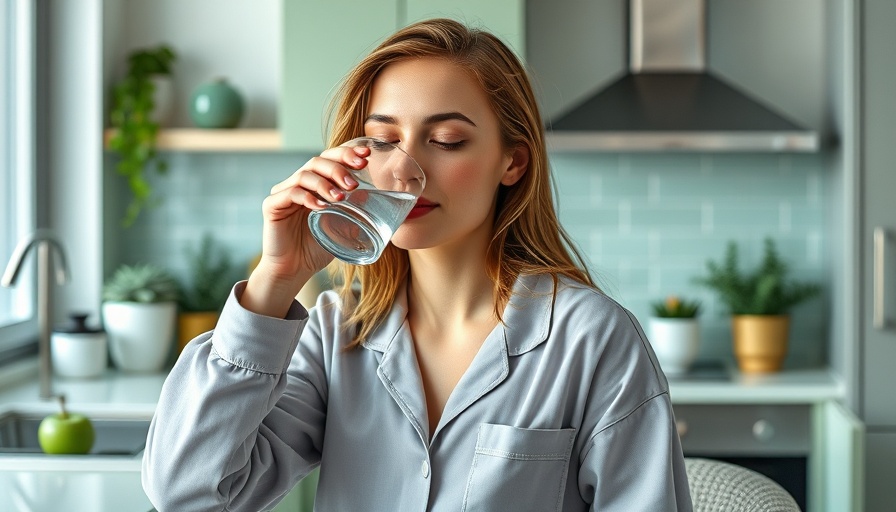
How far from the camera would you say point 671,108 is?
124 inches

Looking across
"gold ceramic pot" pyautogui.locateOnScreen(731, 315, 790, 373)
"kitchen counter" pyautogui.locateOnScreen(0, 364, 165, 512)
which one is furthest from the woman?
"gold ceramic pot" pyautogui.locateOnScreen(731, 315, 790, 373)

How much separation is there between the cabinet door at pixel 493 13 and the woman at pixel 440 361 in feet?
4.93

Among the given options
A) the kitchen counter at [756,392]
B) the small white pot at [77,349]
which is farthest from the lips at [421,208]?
the small white pot at [77,349]

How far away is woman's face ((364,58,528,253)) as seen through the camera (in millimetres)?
1405

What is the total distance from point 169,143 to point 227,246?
16.8 inches

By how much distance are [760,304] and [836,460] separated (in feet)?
1.87

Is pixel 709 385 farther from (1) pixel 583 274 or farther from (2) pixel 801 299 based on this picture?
(1) pixel 583 274

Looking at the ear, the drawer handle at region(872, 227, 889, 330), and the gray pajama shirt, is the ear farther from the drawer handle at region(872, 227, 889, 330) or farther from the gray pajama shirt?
the drawer handle at region(872, 227, 889, 330)

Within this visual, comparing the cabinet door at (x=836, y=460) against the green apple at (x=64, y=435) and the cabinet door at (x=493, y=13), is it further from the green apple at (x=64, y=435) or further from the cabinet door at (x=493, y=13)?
the green apple at (x=64, y=435)

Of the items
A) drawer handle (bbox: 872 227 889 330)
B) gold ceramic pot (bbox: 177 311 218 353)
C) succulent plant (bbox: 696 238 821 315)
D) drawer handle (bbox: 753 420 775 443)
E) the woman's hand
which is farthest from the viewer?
gold ceramic pot (bbox: 177 311 218 353)

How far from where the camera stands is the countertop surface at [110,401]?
1.81 m

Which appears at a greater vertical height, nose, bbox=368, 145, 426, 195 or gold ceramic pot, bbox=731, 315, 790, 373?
nose, bbox=368, 145, 426, 195

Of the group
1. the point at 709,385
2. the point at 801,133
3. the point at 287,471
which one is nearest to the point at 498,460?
the point at 287,471

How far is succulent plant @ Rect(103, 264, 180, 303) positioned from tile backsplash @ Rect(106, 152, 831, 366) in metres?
0.21
